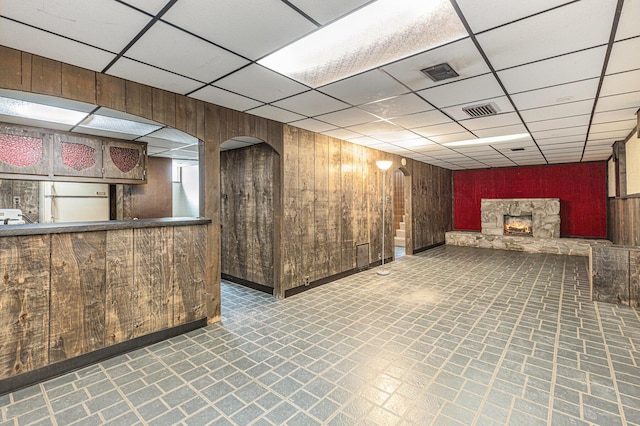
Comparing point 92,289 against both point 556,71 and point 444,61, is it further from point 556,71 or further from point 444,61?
point 556,71

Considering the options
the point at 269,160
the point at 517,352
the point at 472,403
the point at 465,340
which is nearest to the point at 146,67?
the point at 269,160

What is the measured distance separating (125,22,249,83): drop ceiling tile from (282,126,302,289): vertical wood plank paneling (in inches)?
73.8

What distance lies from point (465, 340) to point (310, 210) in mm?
2873

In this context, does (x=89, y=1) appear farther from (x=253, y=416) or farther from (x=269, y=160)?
(x=269, y=160)

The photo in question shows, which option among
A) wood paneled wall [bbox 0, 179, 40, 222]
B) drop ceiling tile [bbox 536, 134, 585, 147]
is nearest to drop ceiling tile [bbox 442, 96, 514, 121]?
drop ceiling tile [bbox 536, 134, 585, 147]

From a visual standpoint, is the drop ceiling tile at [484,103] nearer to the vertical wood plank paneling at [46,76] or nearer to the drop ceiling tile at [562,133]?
the drop ceiling tile at [562,133]

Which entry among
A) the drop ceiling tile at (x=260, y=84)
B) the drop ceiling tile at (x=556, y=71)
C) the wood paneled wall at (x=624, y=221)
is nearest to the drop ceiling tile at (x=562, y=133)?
the wood paneled wall at (x=624, y=221)

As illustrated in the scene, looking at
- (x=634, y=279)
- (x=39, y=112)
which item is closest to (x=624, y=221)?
(x=634, y=279)

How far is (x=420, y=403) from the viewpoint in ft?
7.01

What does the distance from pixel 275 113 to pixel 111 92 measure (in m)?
1.82

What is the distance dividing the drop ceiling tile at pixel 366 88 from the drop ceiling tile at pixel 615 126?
363cm

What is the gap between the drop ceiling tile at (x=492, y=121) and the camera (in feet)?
13.7

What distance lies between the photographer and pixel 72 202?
19.6 feet

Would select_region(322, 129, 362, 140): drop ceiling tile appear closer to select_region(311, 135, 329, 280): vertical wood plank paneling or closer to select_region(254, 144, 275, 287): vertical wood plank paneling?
Answer: select_region(311, 135, 329, 280): vertical wood plank paneling
